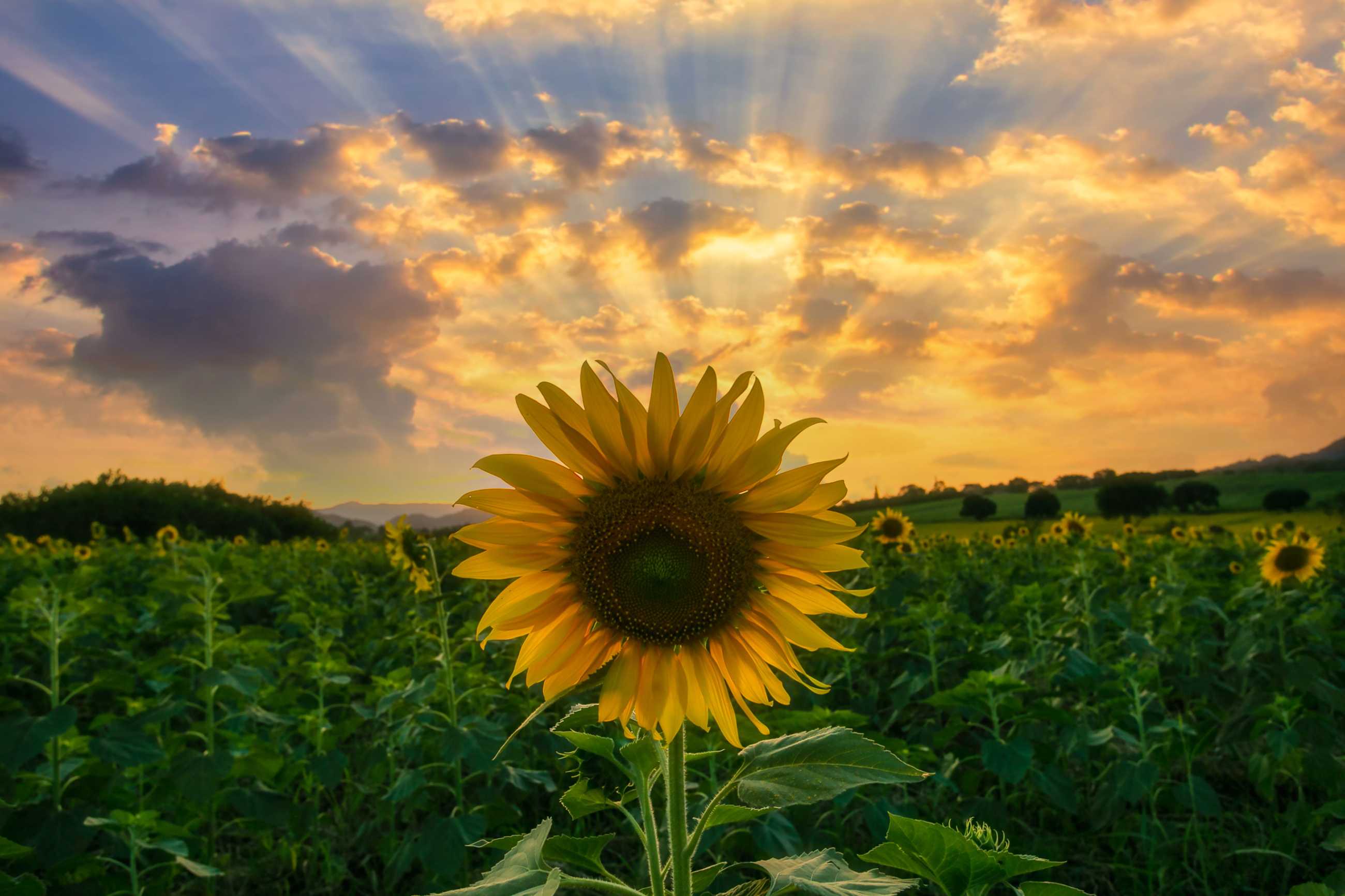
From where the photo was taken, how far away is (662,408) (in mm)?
1706

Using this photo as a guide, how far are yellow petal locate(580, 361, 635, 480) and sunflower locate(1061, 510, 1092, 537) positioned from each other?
12.7 meters

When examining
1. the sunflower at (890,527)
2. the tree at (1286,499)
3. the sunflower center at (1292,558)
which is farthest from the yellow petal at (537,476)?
the tree at (1286,499)

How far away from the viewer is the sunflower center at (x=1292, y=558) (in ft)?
25.2

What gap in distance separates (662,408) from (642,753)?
0.61 metres

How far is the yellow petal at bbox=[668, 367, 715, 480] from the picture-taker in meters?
1.70

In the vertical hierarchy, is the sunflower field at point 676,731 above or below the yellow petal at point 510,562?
below

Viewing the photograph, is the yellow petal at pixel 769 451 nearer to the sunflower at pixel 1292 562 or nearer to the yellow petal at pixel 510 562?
the yellow petal at pixel 510 562

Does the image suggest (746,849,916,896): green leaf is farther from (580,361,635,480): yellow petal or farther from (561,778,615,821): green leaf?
(580,361,635,480): yellow petal

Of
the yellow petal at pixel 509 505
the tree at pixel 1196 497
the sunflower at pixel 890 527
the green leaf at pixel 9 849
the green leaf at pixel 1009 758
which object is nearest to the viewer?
the yellow petal at pixel 509 505

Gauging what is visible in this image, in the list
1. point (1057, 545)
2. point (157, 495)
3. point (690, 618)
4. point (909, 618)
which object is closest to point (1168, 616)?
point (909, 618)

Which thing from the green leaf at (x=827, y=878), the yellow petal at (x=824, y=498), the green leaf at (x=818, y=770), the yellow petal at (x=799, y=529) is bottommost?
the green leaf at (x=827, y=878)

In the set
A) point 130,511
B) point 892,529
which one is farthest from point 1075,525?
point 130,511

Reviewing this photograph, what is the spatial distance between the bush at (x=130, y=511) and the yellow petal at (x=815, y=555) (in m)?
30.1

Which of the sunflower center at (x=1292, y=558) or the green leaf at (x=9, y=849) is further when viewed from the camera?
the sunflower center at (x=1292, y=558)
